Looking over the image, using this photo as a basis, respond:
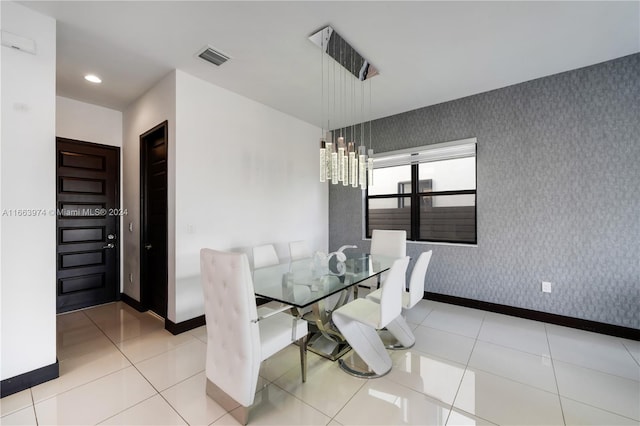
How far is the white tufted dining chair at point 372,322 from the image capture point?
2.00 meters

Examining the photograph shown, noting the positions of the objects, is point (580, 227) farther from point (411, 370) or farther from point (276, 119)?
point (276, 119)

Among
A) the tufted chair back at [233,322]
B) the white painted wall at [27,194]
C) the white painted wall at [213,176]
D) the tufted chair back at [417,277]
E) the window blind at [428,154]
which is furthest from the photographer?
the window blind at [428,154]

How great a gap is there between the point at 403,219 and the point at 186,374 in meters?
3.51

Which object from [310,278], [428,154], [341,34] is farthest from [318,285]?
[428,154]

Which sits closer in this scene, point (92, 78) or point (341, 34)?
point (341, 34)

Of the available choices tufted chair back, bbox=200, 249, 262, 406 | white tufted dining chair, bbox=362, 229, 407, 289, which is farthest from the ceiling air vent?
white tufted dining chair, bbox=362, 229, 407, 289

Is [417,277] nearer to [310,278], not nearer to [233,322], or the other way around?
[310,278]

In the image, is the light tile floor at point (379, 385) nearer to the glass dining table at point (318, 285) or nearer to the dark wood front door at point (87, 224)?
the glass dining table at point (318, 285)

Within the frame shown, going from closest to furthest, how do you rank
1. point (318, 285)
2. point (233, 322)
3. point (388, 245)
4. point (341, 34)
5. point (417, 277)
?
point (233, 322)
point (318, 285)
point (341, 34)
point (417, 277)
point (388, 245)

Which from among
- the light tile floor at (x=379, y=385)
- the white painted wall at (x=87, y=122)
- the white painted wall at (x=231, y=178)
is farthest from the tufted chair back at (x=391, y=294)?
the white painted wall at (x=87, y=122)

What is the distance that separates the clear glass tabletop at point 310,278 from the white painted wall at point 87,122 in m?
3.19

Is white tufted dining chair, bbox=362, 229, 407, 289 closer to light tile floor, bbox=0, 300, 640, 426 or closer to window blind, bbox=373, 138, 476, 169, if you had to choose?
light tile floor, bbox=0, 300, 640, 426

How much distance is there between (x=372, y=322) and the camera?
2047mm

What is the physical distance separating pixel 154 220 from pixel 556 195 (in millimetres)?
4853
